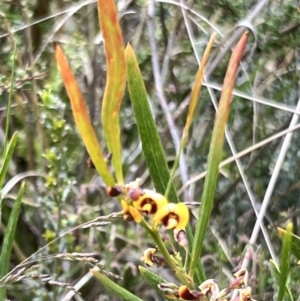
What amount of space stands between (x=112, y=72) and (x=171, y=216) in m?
0.08

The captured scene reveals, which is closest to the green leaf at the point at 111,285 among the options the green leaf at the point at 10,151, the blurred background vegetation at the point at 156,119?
the green leaf at the point at 10,151

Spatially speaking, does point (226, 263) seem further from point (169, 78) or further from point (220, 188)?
point (169, 78)

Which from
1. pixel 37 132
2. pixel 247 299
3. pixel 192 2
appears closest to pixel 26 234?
pixel 37 132

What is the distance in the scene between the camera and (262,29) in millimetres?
1087

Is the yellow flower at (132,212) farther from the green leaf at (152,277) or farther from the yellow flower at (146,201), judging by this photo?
the green leaf at (152,277)

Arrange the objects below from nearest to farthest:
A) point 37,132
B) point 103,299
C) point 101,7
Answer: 1. point 101,7
2. point 103,299
3. point 37,132

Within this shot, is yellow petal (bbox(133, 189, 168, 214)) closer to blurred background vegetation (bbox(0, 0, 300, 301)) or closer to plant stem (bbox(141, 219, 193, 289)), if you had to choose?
plant stem (bbox(141, 219, 193, 289))

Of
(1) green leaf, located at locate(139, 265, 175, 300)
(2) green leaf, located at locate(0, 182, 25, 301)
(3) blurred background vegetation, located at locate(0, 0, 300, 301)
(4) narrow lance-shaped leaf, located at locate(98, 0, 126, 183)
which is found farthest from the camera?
(3) blurred background vegetation, located at locate(0, 0, 300, 301)

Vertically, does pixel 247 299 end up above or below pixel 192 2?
below

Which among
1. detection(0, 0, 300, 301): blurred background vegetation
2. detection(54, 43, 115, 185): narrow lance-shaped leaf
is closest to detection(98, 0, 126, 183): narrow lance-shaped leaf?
detection(54, 43, 115, 185): narrow lance-shaped leaf

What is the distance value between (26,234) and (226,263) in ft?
1.19

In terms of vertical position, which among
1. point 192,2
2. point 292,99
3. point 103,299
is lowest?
point 103,299

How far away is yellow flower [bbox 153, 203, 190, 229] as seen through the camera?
0.89 feet

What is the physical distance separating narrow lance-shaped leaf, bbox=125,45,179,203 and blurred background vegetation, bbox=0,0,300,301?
19.3 inches
